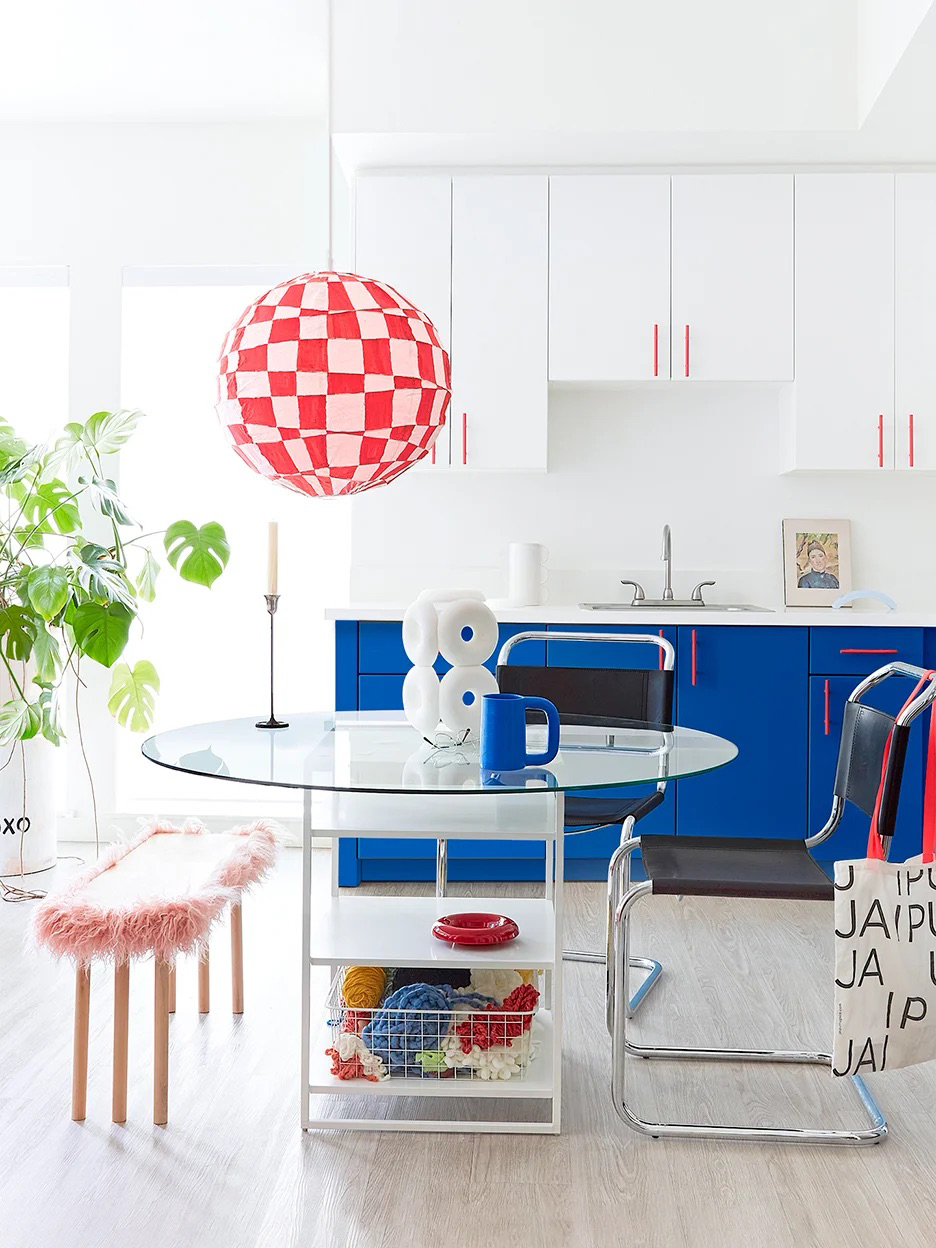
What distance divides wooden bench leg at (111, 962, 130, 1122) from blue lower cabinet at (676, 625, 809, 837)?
200 cm

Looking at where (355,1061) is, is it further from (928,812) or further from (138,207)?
(138,207)

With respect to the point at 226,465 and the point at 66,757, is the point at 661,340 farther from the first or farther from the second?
the point at 66,757

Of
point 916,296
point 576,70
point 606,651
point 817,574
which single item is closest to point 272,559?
point 606,651

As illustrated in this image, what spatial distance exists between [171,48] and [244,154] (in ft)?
1.65

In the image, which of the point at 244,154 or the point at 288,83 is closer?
the point at 288,83

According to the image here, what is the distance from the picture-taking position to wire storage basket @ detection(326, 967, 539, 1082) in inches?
82.3

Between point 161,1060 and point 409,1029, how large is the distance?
46cm

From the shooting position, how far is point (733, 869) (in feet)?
6.98

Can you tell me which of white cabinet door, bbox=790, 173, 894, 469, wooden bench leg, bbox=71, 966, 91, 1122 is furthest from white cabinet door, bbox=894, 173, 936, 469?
wooden bench leg, bbox=71, 966, 91, 1122

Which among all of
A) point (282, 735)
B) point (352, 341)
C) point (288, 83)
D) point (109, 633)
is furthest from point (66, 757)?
point (352, 341)

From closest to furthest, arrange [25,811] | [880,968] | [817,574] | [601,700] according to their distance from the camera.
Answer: [880,968], [601,700], [25,811], [817,574]

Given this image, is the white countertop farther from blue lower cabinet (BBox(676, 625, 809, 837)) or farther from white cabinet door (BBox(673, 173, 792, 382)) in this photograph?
white cabinet door (BBox(673, 173, 792, 382))

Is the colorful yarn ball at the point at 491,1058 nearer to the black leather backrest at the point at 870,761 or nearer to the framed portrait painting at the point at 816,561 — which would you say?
the black leather backrest at the point at 870,761

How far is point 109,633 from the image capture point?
345 centimetres
